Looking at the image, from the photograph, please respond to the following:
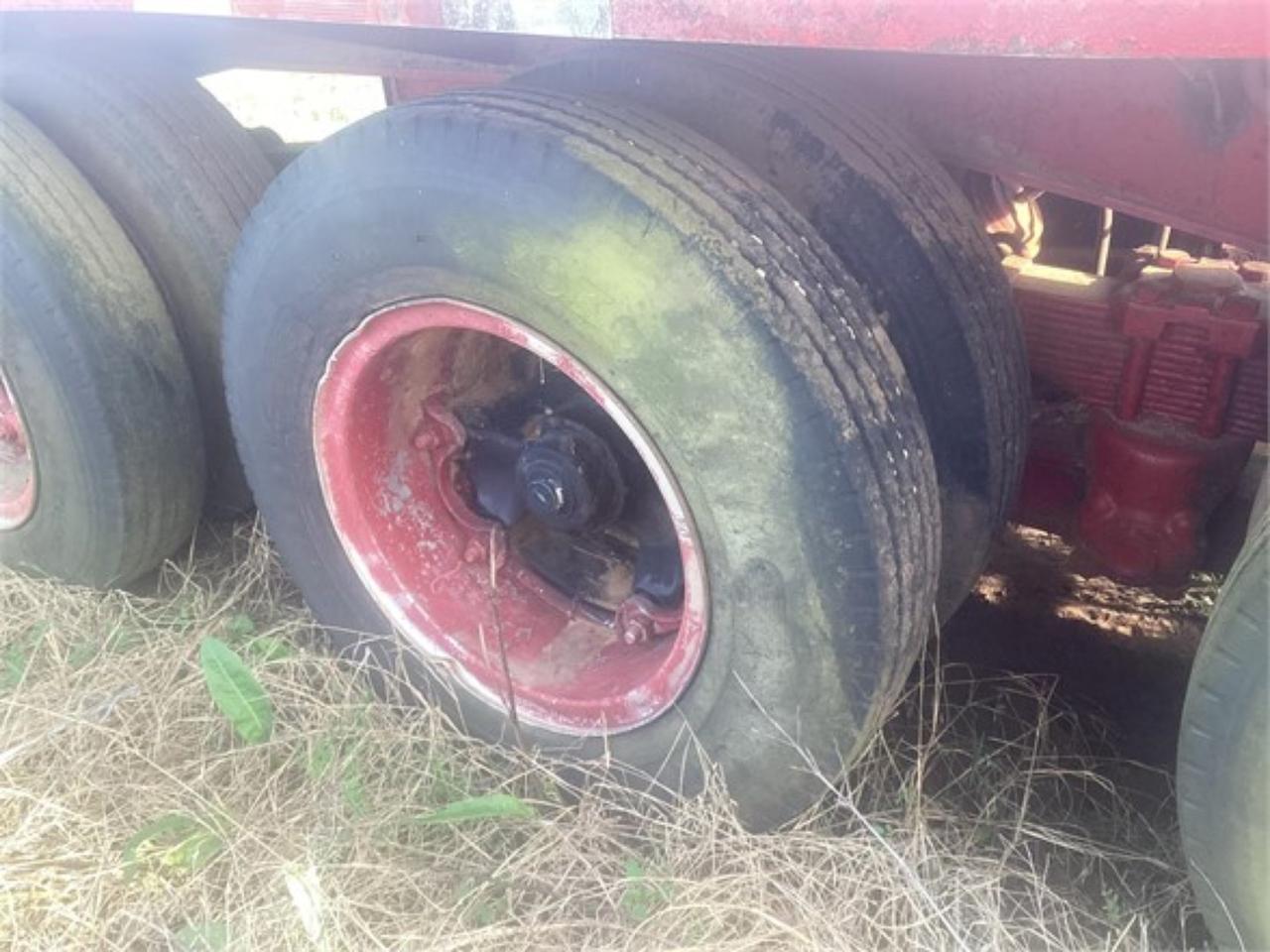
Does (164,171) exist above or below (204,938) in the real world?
above

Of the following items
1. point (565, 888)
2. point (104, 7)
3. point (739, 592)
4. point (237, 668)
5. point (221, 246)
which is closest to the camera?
point (739, 592)

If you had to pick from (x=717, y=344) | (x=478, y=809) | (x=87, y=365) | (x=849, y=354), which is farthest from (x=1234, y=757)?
(x=87, y=365)

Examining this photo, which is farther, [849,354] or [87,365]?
[87,365]

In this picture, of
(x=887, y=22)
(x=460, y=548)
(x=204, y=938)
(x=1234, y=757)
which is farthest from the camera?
(x=460, y=548)

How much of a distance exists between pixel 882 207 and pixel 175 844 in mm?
1383

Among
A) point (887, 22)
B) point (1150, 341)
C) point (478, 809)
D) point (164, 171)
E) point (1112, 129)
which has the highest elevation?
point (887, 22)

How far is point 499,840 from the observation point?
6.09 ft

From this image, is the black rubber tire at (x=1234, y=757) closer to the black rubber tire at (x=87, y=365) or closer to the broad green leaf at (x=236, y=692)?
the broad green leaf at (x=236, y=692)

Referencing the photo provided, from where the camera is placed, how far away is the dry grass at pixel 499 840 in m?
1.66

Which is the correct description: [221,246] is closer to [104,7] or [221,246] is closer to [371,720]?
[104,7]

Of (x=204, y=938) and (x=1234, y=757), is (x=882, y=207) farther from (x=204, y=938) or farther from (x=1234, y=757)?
(x=204, y=938)

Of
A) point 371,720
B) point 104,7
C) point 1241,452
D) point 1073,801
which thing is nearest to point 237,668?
point 371,720

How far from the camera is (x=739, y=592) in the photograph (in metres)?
1.56

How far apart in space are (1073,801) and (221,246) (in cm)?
175
